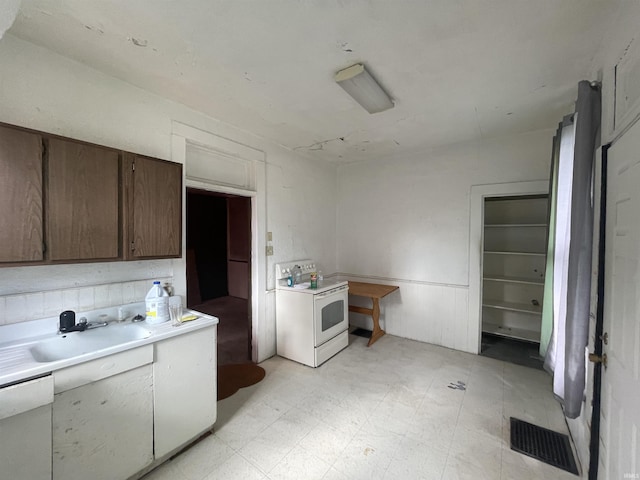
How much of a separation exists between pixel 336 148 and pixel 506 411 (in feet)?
10.3

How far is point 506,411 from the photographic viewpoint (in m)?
2.10

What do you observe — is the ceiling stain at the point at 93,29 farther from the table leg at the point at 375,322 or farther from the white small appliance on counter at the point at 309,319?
the table leg at the point at 375,322

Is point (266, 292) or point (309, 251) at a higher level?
point (309, 251)

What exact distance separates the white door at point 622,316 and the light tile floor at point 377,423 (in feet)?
2.36

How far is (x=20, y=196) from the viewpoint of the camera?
1.28 meters

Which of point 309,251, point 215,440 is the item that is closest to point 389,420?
point 215,440

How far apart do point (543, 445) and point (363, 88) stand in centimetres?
279

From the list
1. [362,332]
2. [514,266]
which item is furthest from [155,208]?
[514,266]

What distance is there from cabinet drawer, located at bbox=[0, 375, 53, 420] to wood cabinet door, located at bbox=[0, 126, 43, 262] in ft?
1.97

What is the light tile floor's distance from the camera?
158cm

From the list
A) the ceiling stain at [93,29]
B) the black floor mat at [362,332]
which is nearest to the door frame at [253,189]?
the ceiling stain at [93,29]

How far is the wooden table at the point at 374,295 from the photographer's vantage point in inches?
129

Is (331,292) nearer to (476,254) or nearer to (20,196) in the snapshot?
(476,254)

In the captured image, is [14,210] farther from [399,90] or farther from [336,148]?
[336,148]
